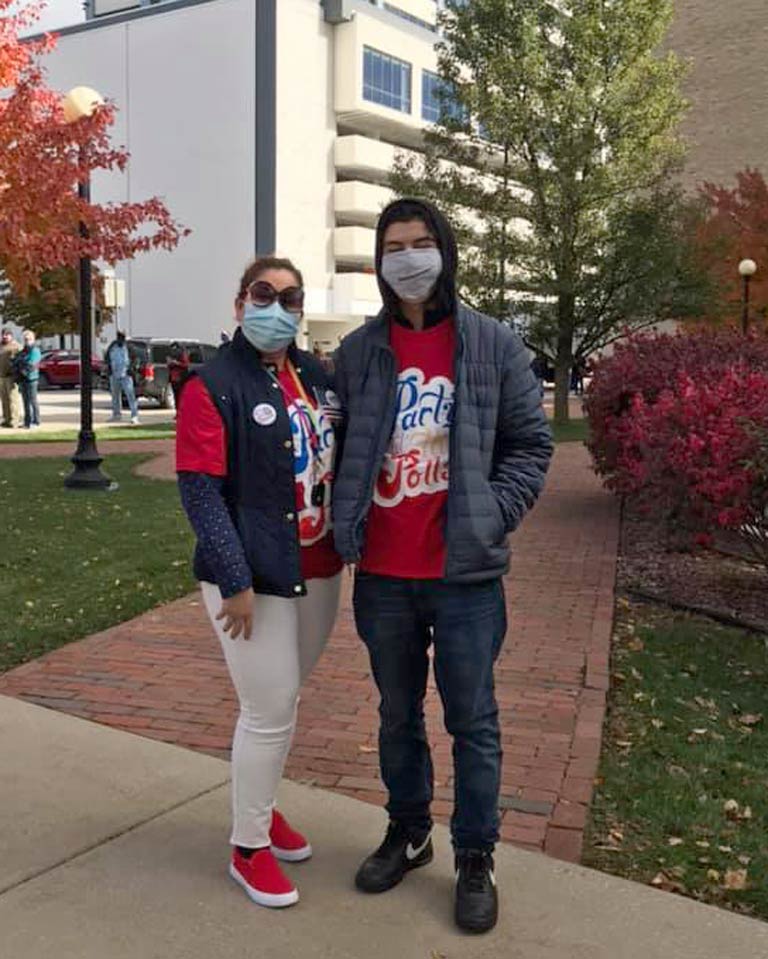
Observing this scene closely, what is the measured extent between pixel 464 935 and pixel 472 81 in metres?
22.2

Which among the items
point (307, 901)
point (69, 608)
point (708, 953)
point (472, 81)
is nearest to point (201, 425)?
point (307, 901)

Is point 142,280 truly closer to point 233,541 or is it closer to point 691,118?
point 691,118

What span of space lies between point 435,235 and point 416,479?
67 cm

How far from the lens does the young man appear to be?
2.88 m

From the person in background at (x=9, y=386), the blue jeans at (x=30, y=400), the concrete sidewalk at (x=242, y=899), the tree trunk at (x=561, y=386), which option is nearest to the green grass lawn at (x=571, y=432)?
the tree trunk at (x=561, y=386)

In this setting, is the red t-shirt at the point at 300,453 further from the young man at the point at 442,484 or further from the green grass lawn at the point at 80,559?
the green grass lawn at the point at 80,559

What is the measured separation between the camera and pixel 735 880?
3225mm

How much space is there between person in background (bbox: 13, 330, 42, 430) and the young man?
1757cm

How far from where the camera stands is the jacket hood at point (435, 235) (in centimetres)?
293

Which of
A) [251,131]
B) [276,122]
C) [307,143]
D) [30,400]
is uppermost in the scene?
[276,122]

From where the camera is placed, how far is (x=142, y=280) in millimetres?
52312

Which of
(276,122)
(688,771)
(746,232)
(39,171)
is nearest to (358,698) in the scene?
(688,771)

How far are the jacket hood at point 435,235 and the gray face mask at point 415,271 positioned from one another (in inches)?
1.1

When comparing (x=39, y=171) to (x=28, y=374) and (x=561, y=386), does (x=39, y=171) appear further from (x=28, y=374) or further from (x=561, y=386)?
(x=561, y=386)
